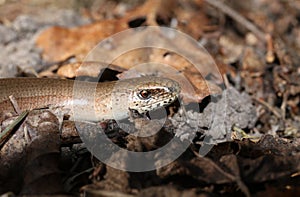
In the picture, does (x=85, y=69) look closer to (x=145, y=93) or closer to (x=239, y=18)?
(x=145, y=93)

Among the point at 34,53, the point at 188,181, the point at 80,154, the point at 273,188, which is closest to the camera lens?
the point at 273,188

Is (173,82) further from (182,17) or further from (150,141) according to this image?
(182,17)

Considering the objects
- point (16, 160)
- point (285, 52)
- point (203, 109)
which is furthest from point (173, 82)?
point (285, 52)

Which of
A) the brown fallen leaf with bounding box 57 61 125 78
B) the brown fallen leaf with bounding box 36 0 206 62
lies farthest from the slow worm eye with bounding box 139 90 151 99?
the brown fallen leaf with bounding box 36 0 206 62

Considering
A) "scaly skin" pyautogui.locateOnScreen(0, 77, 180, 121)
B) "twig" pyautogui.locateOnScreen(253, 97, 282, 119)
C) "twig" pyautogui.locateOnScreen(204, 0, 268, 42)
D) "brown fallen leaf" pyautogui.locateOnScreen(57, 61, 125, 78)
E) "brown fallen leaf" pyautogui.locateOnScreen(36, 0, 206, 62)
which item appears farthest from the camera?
"twig" pyautogui.locateOnScreen(204, 0, 268, 42)

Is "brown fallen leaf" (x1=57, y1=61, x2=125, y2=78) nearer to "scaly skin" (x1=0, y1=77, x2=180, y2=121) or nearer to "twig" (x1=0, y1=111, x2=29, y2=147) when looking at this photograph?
"scaly skin" (x1=0, y1=77, x2=180, y2=121)

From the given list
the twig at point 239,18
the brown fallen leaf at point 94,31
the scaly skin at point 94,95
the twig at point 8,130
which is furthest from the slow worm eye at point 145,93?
the twig at point 239,18

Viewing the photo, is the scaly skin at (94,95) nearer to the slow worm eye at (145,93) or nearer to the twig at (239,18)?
the slow worm eye at (145,93)
